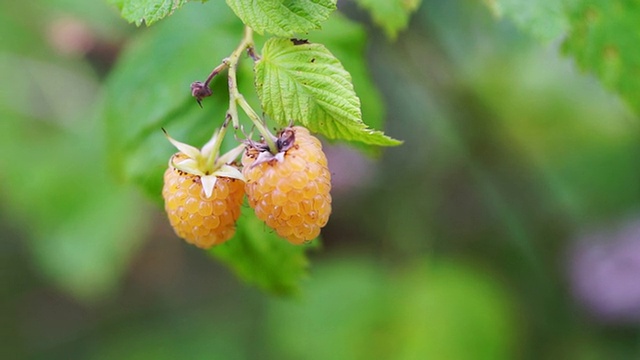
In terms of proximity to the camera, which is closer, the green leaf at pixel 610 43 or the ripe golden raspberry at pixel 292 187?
the ripe golden raspberry at pixel 292 187

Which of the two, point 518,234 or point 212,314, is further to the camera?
point 212,314

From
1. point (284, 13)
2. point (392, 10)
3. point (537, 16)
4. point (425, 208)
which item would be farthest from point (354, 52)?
point (425, 208)

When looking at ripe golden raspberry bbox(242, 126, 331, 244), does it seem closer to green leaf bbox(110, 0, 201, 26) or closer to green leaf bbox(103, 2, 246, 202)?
green leaf bbox(110, 0, 201, 26)

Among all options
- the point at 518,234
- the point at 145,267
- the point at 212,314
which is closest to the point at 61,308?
the point at 145,267

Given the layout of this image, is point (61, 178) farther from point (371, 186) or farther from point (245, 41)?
point (245, 41)

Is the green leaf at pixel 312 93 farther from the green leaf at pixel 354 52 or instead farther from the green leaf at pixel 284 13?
the green leaf at pixel 354 52

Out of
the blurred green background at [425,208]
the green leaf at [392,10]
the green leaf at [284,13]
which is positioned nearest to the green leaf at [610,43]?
the green leaf at [392,10]
